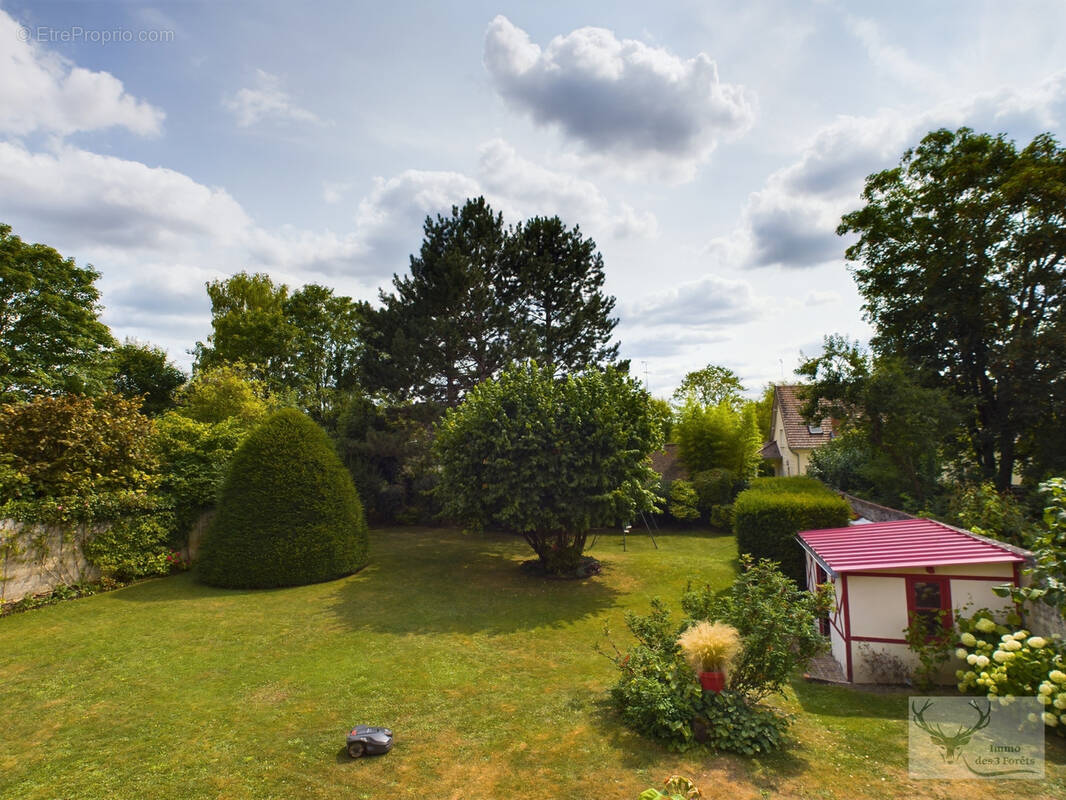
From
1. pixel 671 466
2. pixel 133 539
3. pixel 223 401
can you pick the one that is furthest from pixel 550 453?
pixel 223 401

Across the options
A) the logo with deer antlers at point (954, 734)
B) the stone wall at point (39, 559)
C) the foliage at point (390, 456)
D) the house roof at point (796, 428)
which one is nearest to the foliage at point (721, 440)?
the house roof at point (796, 428)

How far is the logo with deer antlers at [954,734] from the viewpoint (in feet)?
17.8

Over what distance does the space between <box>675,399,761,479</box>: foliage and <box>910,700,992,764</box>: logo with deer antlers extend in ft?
59.1

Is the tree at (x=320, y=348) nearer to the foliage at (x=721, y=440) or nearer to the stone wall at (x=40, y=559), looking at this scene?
the stone wall at (x=40, y=559)

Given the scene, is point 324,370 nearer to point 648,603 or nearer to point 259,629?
point 259,629

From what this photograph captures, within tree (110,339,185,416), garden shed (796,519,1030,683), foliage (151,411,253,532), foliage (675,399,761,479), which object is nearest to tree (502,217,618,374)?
foliage (675,399,761,479)

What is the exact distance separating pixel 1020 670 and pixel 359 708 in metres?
8.36

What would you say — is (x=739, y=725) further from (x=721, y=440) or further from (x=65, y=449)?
(x=721, y=440)

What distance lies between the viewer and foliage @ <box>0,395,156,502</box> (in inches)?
462

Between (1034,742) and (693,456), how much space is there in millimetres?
19629

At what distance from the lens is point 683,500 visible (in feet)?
74.2

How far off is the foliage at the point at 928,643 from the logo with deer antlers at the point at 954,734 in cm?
73

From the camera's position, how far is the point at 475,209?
21922mm

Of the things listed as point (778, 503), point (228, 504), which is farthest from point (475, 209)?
point (778, 503)
